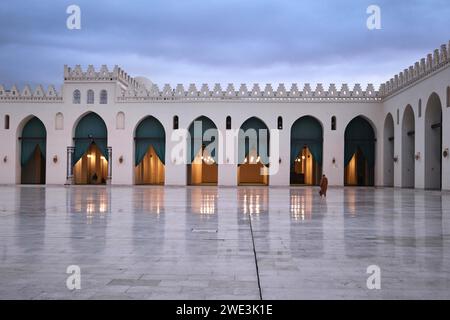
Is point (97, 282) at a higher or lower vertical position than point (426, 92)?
lower

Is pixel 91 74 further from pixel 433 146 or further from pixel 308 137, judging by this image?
pixel 433 146

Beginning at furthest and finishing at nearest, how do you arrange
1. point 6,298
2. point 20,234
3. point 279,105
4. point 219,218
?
point 279,105
point 219,218
point 20,234
point 6,298

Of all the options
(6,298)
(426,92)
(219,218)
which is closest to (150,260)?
(6,298)

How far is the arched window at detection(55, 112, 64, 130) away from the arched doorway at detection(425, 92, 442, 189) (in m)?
22.1

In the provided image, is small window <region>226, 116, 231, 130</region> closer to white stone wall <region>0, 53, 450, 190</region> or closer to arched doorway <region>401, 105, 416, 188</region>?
white stone wall <region>0, 53, 450, 190</region>

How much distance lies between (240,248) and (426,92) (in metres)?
21.6

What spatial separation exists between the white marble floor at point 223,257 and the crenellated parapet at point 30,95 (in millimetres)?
24474

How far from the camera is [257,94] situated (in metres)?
32.2

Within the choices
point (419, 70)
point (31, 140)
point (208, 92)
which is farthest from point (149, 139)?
point (419, 70)

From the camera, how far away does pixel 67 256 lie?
5.79 m

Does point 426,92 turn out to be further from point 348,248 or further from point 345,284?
point 345,284

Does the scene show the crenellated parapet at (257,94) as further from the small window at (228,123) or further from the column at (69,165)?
the column at (69,165)

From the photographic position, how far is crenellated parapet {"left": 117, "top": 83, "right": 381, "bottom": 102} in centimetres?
3188

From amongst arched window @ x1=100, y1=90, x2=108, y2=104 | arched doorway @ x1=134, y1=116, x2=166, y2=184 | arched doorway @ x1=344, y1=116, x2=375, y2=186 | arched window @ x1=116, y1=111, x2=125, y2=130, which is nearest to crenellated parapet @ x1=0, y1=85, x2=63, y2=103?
arched window @ x1=100, y1=90, x2=108, y2=104
